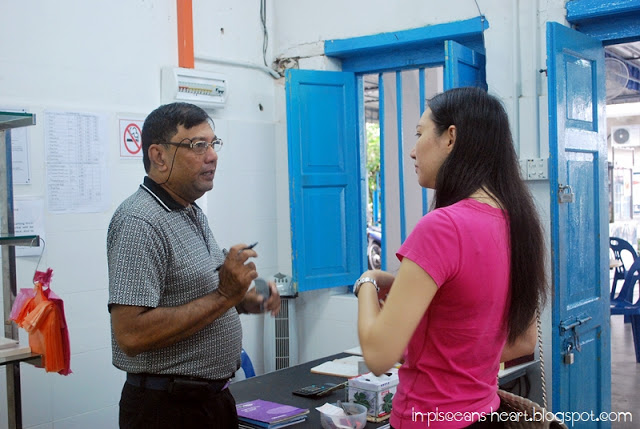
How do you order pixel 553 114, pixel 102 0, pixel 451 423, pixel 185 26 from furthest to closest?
pixel 185 26 → pixel 102 0 → pixel 553 114 → pixel 451 423

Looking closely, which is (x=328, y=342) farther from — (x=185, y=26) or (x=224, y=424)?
(x=224, y=424)

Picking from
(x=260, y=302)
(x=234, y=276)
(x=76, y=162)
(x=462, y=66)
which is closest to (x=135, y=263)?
(x=234, y=276)

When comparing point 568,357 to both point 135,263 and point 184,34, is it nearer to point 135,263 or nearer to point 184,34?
point 135,263

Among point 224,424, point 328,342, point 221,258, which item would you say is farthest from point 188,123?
point 328,342

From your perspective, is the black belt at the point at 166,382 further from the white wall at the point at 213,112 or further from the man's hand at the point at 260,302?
the white wall at the point at 213,112

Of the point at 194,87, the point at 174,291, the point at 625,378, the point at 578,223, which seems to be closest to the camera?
the point at 174,291

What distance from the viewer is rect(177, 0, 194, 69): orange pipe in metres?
4.00

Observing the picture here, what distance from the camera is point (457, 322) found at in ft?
4.51

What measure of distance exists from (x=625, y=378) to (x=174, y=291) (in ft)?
16.8

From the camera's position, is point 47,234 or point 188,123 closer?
point 188,123

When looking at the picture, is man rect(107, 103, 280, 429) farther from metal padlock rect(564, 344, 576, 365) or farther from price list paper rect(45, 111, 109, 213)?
metal padlock rect(564, 344, 576, 365)

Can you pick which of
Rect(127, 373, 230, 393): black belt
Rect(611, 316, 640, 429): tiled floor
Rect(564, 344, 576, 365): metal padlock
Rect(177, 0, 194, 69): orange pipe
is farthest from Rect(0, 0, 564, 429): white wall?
Rect(611, 316, 640, 429): tiled floor

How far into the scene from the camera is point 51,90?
3379 mm

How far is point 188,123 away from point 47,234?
170 cm
